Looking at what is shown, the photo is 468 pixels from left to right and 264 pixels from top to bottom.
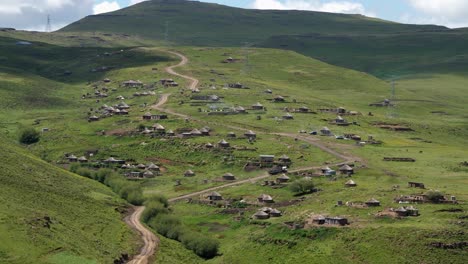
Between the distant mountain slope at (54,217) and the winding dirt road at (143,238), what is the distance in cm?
220

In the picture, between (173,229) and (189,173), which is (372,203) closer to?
(173,229)

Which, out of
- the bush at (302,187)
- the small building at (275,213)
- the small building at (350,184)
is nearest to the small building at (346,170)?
the small building at (350,184)

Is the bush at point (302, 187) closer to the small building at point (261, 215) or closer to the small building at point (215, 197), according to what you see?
the small building at point (215, 197)

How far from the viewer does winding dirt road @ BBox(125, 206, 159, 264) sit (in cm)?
11486

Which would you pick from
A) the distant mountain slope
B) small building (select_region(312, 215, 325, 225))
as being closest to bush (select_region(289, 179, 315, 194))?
small building (select_region(312, 215, 325, 225))

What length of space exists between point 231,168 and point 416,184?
159 feet

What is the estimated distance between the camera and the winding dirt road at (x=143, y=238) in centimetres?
11486

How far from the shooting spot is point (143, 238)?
129 m

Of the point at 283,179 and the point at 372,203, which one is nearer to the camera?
the point at 372,203

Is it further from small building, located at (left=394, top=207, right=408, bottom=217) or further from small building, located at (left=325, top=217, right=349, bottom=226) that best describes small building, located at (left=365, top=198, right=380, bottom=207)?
small building, located at (left=325, top=217, right=349, bottom=226)

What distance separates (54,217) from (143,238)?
53.2 ft

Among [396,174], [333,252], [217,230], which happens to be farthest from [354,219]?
[396,174]


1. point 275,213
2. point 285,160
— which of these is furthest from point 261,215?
point 285,160

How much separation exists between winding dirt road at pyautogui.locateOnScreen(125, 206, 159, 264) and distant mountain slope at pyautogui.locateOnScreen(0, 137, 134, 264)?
7.20 feet
